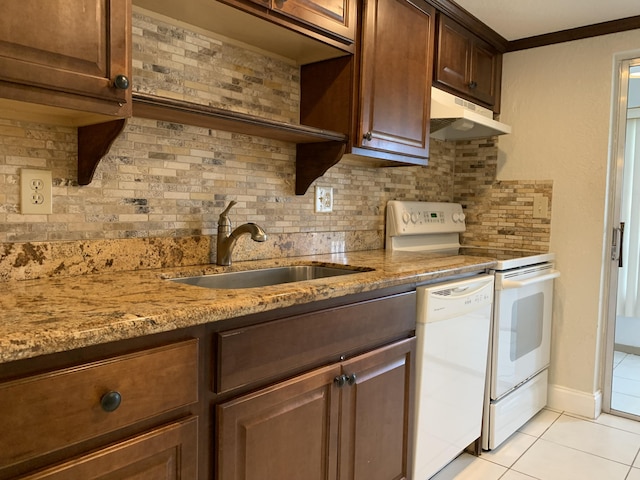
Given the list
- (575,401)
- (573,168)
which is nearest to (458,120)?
(573,168)

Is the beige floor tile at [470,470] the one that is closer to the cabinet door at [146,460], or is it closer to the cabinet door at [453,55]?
the cabinet door at [146,460]

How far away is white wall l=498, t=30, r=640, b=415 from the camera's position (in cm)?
257

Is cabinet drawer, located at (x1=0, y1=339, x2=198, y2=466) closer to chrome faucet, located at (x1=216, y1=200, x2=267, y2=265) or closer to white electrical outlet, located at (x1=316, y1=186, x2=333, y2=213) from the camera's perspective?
chrome faucet, located at (x1=216, y1=200, x2=267, y2=265)

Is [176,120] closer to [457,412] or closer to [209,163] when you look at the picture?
[209,163]

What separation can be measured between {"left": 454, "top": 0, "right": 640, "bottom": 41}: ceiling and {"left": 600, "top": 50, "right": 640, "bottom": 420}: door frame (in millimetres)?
262

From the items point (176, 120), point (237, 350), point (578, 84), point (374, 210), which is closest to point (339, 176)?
point (374, 210)

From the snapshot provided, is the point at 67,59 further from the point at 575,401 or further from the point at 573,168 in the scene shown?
the point at 575,401

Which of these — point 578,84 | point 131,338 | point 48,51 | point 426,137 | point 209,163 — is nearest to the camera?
point 131,338

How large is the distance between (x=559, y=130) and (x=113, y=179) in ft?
7.81

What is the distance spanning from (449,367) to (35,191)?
5.01ft

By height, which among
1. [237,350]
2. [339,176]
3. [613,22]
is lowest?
[237,350]

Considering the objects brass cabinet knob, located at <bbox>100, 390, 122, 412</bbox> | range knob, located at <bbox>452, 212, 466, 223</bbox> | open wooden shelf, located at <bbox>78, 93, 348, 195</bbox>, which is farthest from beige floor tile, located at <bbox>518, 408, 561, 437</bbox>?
brass cabinet knob, located at <bbox>100, 390, 122, 412</bbox>

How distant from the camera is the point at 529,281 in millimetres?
2262

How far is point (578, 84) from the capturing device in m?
2.63
